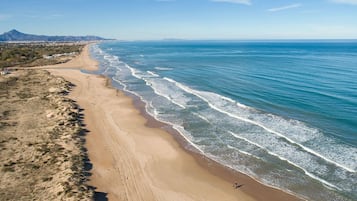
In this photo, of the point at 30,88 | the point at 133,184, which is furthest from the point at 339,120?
the point at 30,88

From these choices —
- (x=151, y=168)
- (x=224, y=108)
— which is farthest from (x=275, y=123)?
(x=151, y=168)

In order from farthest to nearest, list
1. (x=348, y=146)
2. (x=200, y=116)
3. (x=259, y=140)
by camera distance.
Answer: (x=200, y=116), (x=259, y=140), (x=348, y=146)

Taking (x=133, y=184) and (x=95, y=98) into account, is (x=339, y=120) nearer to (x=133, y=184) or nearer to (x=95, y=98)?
(x=133, y=184)

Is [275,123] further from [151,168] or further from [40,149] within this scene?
[40,149]

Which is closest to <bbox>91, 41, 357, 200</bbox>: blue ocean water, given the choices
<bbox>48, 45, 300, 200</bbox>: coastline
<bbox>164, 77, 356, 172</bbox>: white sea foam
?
<bbox>164, 77, 356, 172</bbox>: white sea foam

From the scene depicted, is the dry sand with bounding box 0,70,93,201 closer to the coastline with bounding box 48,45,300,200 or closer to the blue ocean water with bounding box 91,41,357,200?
the coastline with bounding box 48,45,300,200

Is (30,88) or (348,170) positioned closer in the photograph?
(348,170)

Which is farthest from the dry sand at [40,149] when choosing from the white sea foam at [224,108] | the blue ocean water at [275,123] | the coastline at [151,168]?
the white sea foam at [224,108]

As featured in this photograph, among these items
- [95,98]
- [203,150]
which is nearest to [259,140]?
[203,150]

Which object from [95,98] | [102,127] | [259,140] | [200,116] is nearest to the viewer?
[259,140]
